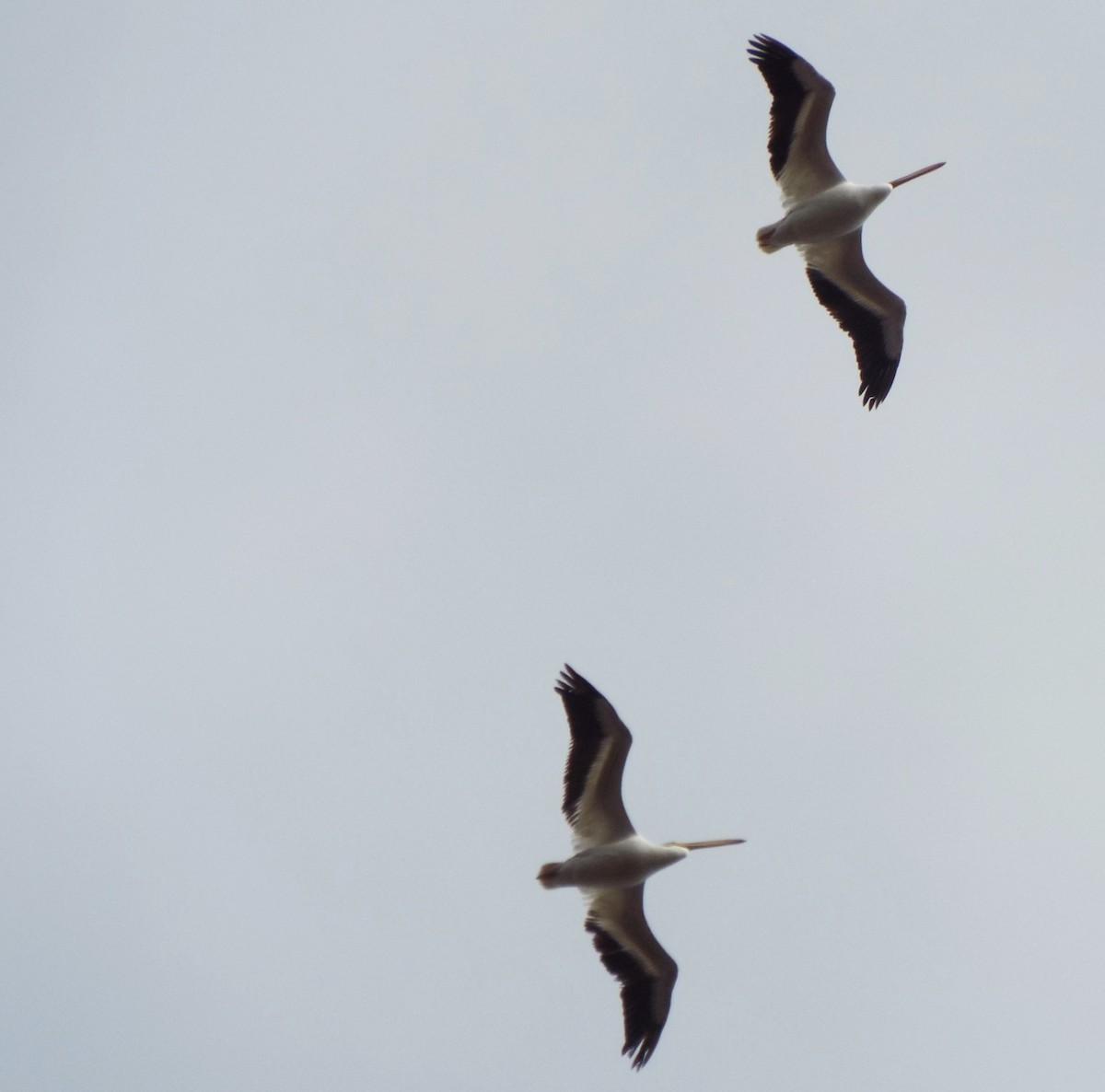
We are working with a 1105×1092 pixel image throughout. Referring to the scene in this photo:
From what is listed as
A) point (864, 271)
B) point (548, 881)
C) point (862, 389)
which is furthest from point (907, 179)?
point (548, 881)

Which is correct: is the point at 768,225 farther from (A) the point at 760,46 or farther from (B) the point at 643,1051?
(B) the point at 643,1051

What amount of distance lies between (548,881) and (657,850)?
1055 mm

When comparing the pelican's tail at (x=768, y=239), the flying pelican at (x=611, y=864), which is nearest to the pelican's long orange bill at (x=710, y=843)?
the flying pelican at (x=611, y=864)

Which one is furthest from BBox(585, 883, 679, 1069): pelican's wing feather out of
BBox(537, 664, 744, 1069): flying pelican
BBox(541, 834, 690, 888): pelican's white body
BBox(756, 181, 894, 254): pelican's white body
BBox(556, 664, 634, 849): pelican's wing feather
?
BBox(756, 181, 894, 254): pelican's white body

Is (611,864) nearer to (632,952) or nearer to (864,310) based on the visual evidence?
(632,952)

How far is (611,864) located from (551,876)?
0.57 meters

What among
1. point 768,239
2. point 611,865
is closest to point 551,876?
point 611,865

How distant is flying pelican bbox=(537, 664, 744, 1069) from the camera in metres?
14.2

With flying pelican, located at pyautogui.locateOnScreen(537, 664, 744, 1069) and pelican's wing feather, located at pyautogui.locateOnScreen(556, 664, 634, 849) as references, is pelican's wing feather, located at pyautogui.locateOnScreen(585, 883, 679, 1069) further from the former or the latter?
pelican's wing feather, located at pyautogui.locateOnScreen(556, 664, 634, 849)

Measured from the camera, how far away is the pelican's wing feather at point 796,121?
53.2 ft

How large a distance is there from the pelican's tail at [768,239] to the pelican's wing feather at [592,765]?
5.49 m

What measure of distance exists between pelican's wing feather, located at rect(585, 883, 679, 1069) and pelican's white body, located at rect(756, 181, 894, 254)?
6883 mm

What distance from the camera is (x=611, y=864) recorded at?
14531 millimetres

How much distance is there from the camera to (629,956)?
15.0m
